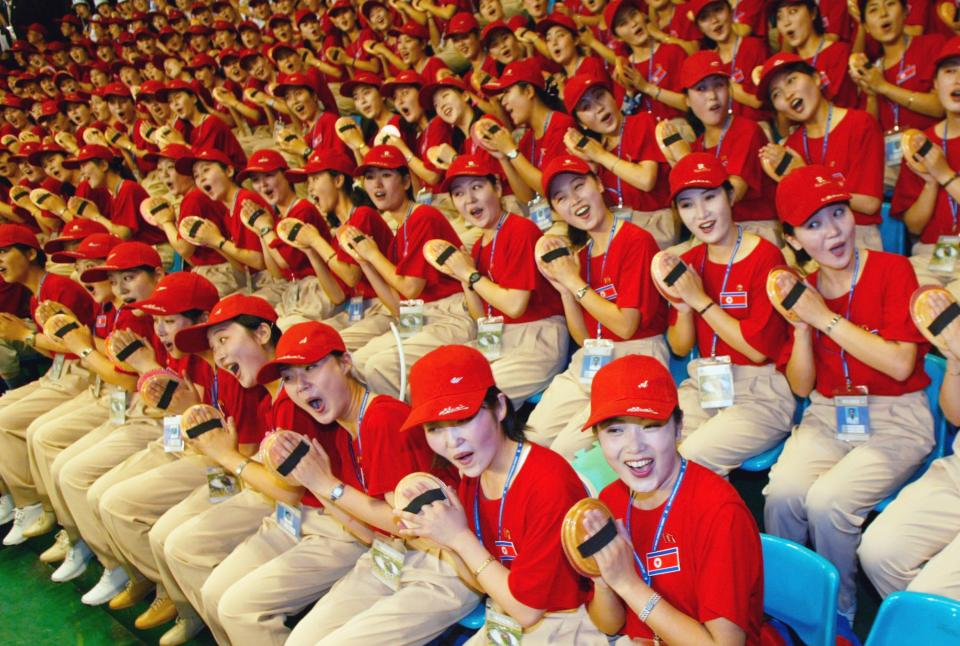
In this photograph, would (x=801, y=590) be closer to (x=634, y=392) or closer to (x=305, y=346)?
(x=634, y=392)

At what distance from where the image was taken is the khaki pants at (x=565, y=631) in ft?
6.71

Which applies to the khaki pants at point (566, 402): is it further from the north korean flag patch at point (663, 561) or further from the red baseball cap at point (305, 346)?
the north korean flag patch at point (663, 561)

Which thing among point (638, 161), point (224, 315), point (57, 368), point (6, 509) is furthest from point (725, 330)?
point (6, 509)

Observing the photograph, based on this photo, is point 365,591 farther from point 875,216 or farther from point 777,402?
point 875,216

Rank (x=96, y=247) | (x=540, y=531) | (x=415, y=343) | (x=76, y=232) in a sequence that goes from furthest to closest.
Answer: (x=76, y=232), (x=96, y=247), (x=415, y=343), (x=540, y=531)

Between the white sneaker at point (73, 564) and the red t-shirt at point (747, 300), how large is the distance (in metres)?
3.50

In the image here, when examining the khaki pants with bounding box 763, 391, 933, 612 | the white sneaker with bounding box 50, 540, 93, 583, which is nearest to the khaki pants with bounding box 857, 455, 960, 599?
the khaki pants with bounding box 763, 391, 933, 612

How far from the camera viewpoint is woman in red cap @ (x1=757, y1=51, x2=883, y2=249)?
11.8ft

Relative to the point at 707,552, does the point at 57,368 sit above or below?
below

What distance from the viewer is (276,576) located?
284cm

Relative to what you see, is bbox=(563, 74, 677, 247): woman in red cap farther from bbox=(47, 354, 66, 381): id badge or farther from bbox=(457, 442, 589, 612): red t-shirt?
bbox=(47, 354, 66, 381): id badge

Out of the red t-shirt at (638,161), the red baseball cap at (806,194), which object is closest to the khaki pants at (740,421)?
the red baseball cap at (806,194)

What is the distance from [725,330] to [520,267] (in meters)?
1.11

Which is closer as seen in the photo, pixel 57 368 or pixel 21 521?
pixel 21 521
